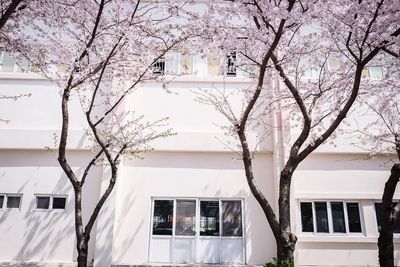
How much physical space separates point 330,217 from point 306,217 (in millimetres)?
675

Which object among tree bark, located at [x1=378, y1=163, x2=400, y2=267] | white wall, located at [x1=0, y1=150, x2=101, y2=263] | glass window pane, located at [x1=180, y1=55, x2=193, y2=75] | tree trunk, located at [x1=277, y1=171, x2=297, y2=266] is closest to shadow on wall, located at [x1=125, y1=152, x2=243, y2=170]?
white wall, located at [x1=0, y1=150, x2=101, y2=263]

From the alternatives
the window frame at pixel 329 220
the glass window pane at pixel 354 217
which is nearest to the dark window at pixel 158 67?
the window frame at pixel 329 220

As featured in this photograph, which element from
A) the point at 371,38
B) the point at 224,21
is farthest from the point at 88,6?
the point at 371,38

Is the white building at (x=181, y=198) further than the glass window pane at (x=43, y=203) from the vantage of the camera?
No

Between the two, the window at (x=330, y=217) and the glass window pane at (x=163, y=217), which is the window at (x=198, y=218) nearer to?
the glass window pane at (x=163, y=217)

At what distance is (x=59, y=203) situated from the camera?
9.34m

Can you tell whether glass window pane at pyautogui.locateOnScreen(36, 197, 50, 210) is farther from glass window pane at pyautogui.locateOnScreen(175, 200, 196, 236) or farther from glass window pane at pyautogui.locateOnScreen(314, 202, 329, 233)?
glass window pane at pyautogui.locateOnScreen(314, 202, 329, 233)

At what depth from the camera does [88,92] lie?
10.2 meters

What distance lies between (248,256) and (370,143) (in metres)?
4.84

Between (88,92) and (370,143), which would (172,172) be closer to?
(88,92)

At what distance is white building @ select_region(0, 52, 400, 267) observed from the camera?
29.1ft

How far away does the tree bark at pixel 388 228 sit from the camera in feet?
16.6

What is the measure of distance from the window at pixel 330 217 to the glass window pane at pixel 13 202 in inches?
325

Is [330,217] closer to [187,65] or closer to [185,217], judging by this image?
[185,217]
